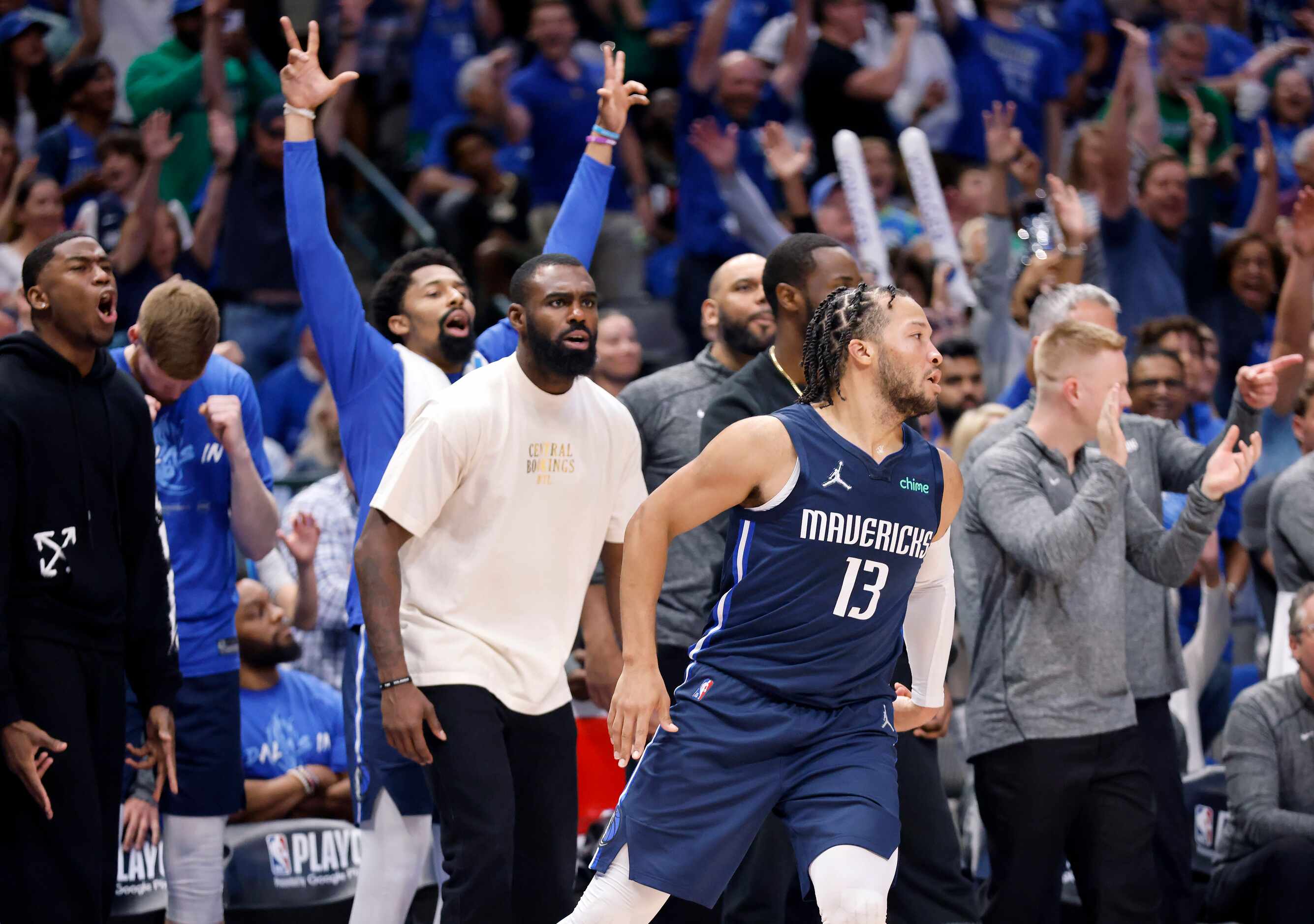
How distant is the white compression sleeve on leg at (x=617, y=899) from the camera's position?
4012 mm

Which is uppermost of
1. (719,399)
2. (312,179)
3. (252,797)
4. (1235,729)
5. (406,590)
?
(312,179)

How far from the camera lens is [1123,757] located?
5.11 meters

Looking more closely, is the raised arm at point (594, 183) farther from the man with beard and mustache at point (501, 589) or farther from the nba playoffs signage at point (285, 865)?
the nba playoffs signage at point (285, 865)

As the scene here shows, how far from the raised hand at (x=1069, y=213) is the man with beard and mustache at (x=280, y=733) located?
143 inches

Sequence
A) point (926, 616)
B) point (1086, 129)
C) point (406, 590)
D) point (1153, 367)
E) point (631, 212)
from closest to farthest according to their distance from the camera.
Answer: point (926, 616) < point (406, 590) < point (1153, 367) < point (1086, 129) < point (631, 212)

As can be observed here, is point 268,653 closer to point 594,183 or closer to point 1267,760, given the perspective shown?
point 594,183

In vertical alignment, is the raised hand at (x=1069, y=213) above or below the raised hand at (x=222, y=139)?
above

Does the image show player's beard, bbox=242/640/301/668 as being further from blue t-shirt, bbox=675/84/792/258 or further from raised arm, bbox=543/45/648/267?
blue t-shirt, bbox=675/84/792/258

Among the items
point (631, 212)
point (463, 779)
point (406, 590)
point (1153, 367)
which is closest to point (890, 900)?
point (463, 779)

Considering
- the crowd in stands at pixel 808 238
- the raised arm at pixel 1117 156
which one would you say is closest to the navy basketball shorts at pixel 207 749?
the crowd in stands at pixel 808 238

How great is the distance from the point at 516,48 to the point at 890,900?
7.99 m

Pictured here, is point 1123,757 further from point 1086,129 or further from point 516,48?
point 516,48

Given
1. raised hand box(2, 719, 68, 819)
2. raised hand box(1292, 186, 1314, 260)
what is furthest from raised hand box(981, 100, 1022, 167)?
raised hand box(2, 719, 68, 819)

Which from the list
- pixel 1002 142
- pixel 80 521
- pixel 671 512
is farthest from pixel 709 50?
pixel 671 512
